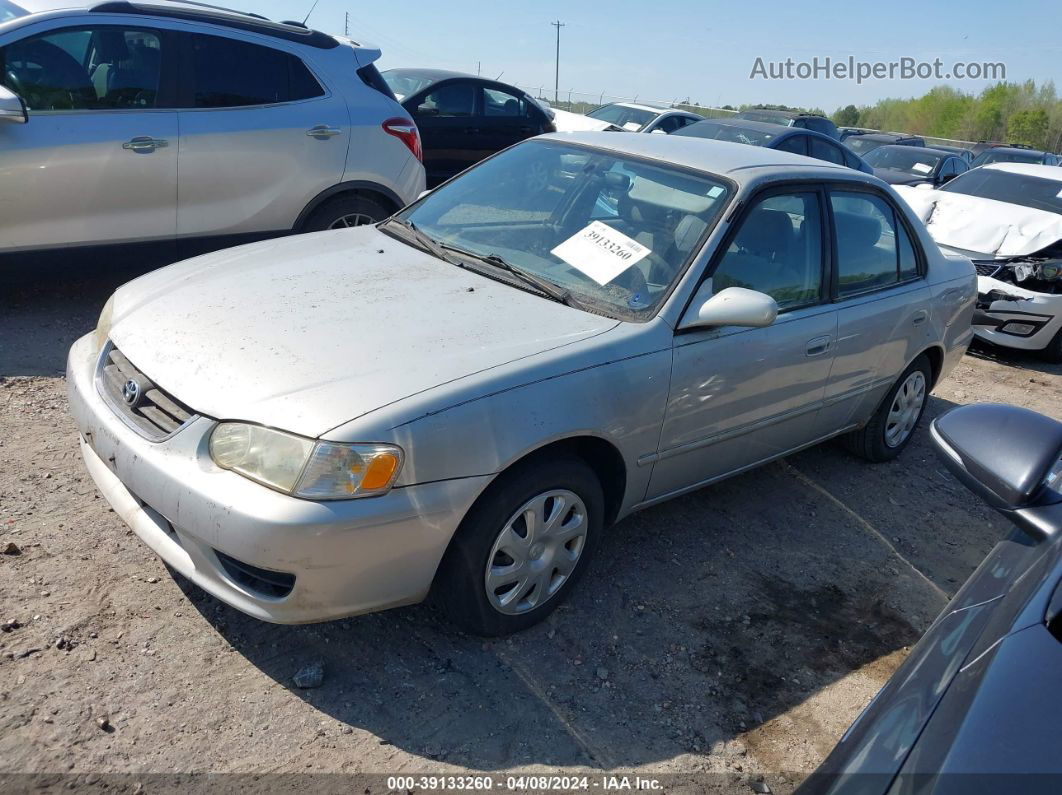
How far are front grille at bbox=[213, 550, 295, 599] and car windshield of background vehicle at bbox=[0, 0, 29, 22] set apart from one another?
4.30m

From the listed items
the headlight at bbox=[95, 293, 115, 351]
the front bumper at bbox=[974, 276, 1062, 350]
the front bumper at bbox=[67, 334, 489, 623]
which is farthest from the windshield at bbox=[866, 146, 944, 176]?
the front bumper at bbox=[67, 334, 489, 623]

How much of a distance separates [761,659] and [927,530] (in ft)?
5.56

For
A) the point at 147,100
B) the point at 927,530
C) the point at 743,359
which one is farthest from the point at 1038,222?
the point at 147,100

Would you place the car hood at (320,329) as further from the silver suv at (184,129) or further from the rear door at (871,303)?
the silver suv at (184,129)

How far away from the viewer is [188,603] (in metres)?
3.07

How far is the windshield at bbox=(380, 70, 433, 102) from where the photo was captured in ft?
36.8

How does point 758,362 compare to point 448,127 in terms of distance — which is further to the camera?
point 448,127

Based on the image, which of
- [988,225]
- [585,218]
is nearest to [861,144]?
[988,225]

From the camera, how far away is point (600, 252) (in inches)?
139

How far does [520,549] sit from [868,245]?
2486 mm

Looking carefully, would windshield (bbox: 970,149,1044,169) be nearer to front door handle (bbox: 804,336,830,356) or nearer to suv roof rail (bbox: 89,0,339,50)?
suv roof rail (bbox: 89,0,339,50)

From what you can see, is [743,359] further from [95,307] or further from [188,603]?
[95,307]

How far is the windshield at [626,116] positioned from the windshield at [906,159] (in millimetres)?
3820

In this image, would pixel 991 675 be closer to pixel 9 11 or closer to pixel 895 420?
pixel 895 420
